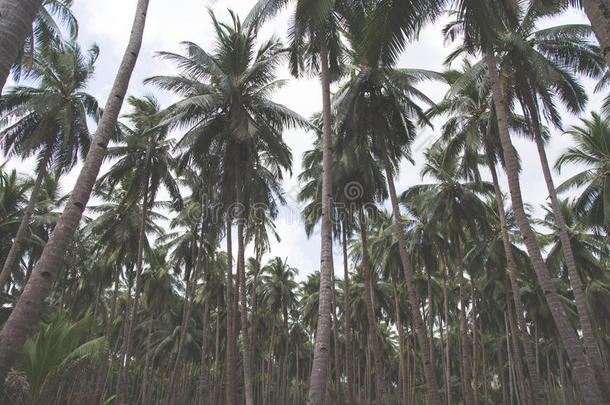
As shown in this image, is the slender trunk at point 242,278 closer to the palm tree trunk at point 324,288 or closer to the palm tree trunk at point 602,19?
the palm tree trunk at point 324,288

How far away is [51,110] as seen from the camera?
16.8m

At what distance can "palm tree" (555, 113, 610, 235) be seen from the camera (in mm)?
17766

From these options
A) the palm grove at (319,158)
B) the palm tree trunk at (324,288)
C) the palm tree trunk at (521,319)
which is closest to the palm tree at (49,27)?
the palm grove at (319,158)

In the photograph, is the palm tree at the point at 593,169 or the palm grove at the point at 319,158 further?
the palm tree at the point at 593,169

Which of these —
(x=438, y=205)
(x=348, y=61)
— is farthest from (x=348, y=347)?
(x=348, y=61)

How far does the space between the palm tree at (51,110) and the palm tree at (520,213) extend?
15.6m

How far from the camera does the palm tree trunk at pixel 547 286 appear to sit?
8688 mm

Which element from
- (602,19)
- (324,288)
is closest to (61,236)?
(324,288)

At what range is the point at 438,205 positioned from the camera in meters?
20.4

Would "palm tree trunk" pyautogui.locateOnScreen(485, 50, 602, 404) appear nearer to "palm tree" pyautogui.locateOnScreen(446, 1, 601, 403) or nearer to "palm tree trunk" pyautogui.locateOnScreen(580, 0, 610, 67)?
"palm tree" pyautogui.locateOnScreen(446, 1, 601, 403)

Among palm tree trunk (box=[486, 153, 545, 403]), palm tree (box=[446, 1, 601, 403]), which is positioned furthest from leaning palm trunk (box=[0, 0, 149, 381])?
palm tree trunk (box=[486, 153, 545, 403])

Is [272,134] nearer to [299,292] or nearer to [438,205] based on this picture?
[438,205]

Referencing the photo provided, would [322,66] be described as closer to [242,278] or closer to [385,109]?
[385,109]

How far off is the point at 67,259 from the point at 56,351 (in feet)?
65.6
